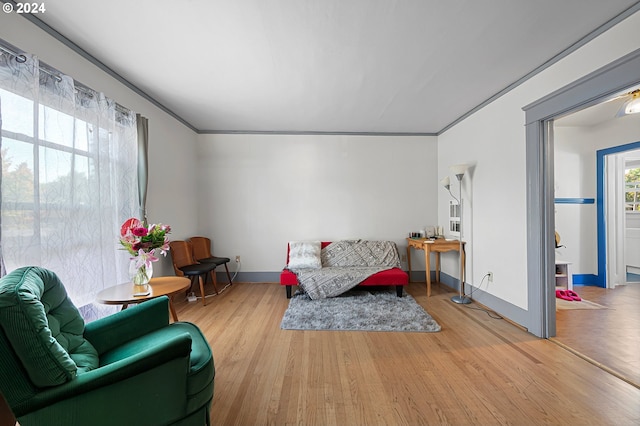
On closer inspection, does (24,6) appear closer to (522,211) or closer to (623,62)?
(623,62)

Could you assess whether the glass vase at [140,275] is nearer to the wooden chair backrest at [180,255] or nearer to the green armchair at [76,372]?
the green armchair at [76,372]

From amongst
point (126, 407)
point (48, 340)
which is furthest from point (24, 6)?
point (126, 407)

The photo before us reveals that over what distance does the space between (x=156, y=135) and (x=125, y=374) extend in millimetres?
3073

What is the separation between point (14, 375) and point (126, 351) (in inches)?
19.5

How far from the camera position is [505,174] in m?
2.88

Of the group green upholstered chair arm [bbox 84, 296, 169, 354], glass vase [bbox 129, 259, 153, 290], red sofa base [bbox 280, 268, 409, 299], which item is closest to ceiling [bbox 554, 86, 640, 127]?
red sofa base [bbox 280, 268, 409, 299]

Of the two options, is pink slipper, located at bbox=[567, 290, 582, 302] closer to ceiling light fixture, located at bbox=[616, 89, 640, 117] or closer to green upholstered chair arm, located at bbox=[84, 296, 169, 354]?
ceiling light fixture, located at bbox=[616, 89, 640, 117]

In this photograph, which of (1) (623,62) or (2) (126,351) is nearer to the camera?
(2) (126,351)

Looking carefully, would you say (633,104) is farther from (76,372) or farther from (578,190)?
(76,372)

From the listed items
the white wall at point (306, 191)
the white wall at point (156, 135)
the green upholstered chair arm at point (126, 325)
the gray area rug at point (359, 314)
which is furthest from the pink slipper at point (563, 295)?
the white wall at point (156, 135)

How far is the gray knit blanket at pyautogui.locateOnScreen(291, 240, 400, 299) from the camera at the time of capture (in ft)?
11.5

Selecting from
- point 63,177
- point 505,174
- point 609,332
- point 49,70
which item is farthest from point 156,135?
point 609,332

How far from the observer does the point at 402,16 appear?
1789 mm

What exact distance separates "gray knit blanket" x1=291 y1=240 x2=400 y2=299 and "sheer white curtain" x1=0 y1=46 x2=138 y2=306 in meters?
2.17
